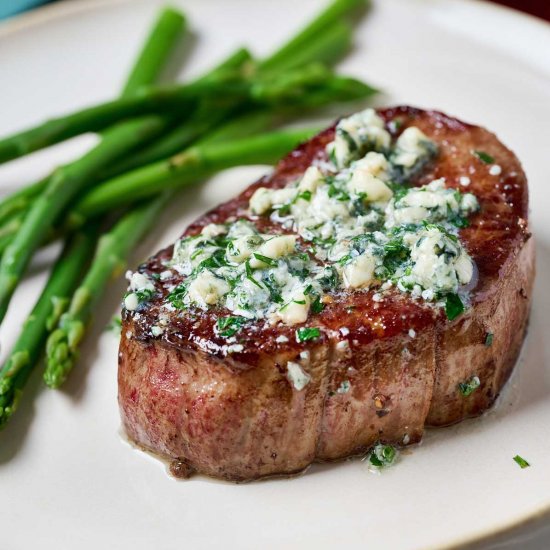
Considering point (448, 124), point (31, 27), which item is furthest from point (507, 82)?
point (31, 27)

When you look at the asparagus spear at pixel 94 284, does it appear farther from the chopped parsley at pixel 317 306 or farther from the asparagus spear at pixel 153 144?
the chopped parsley at pixel 317 306

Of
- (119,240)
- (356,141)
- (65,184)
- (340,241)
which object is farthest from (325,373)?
(65,184)

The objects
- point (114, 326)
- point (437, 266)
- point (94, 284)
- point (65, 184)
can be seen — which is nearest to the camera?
point (437, 266)

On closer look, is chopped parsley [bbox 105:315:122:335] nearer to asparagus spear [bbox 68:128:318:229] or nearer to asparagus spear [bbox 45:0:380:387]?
asparagus spear [bbox 45:0:380:387]

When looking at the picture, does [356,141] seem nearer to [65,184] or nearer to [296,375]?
[296,375]

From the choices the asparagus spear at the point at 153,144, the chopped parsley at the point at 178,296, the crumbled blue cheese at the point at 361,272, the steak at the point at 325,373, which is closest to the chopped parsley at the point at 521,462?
the steak at the point at 325,373

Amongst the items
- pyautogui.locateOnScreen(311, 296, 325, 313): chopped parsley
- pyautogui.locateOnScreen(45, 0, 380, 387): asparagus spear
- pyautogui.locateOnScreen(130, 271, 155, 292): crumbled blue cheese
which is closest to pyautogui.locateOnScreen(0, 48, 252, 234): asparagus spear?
pyautogui.locateOnScreen(45, 0, 380, 387): asparagus spear
